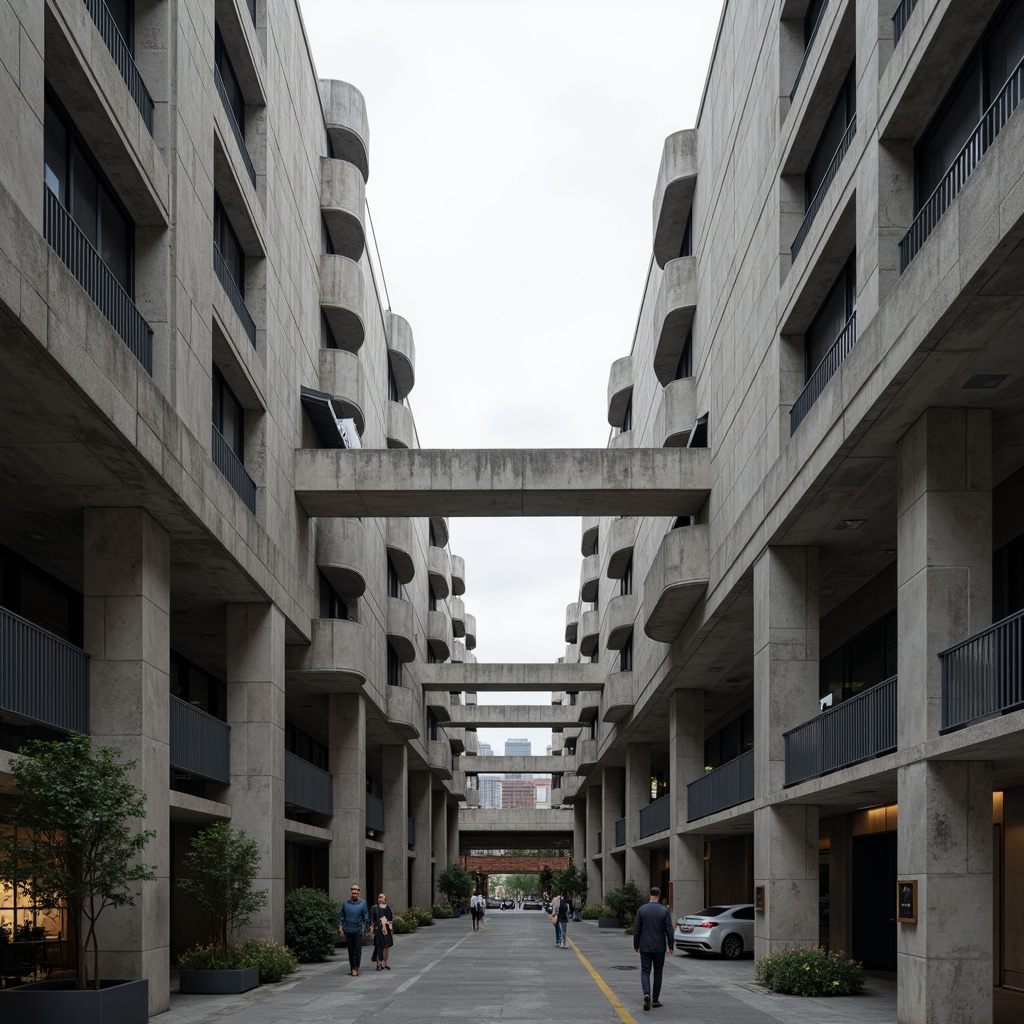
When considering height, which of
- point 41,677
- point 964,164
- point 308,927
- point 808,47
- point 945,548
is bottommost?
point 308,927

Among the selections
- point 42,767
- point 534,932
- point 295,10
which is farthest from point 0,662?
point 534,932

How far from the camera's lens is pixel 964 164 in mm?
14984

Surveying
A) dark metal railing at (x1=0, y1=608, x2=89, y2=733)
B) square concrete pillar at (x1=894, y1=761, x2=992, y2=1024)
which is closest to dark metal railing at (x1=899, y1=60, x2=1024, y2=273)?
square concrete pillar at (x1=894, y1=761, x2=992, y2=1024)

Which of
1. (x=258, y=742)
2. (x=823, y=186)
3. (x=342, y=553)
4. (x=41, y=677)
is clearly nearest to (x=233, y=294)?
(x=258, y=742)

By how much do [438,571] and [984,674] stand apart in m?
50.5

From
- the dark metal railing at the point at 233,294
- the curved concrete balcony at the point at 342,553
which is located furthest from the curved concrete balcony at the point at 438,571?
the dark metal railing at the point at 233,294

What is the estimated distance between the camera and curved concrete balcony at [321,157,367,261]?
33531 millimetres

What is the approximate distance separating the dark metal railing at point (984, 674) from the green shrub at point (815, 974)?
22.2ft

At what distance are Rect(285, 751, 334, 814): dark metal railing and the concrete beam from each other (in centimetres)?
624

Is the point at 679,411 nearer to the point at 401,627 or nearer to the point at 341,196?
the point at 341,196

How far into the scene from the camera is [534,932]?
50.6m

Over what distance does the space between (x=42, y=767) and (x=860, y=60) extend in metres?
14.2

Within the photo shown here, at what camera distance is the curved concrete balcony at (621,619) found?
44.9 metres

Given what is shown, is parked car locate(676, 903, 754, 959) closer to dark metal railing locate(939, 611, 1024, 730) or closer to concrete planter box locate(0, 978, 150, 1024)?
dark metal railing locate(939, 611, 1024, 730)
